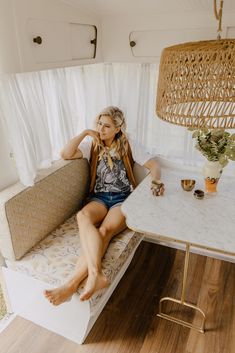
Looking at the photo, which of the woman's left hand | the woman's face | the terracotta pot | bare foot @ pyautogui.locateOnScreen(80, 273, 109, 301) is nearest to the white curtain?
the woman's face

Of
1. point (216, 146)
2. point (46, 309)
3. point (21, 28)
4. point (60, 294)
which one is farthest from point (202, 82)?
point (46, 309)

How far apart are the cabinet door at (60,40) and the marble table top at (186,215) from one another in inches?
→ 42.8

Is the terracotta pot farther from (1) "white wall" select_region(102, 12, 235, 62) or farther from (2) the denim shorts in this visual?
(1) "white wall" select_region(102, 12, 235, 62)

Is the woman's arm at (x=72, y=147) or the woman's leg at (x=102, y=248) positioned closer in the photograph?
the woman's leg at (x=102, y=248)

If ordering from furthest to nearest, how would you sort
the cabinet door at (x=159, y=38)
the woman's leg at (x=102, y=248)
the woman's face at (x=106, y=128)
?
the woman's face at (x=106, y=128)
the cabinet door at (x=159, y=38)
the woman's leg at (x=102, y=248)

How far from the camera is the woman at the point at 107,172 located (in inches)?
77.9

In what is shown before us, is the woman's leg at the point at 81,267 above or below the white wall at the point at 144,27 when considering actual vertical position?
below

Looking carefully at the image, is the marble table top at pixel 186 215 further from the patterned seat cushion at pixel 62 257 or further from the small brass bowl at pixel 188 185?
the patterned seat cushion at pixel 62 257

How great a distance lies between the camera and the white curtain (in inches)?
71.8

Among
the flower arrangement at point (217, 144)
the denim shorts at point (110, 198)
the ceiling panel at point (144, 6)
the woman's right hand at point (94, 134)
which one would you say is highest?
the ceiling panel at point (144, 6)

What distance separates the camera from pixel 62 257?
1825 mm

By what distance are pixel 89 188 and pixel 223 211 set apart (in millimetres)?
1141

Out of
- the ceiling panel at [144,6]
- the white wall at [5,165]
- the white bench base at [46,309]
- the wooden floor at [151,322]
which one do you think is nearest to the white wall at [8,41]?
the white wall at [5,165]

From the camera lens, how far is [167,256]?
8.34 ft
